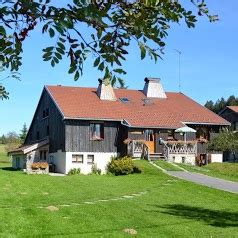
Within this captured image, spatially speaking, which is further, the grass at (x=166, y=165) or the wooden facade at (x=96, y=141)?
the wooden facade at (x=96, y=141)

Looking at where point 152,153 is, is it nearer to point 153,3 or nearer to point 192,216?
point 192,216

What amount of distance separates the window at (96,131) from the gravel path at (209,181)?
966 cm

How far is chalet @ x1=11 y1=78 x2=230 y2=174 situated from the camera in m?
40.5

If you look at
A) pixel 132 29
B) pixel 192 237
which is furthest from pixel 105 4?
pixel 192 237

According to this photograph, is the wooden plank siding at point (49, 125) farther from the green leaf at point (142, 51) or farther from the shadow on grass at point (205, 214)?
the green leaf at point (142, 51)

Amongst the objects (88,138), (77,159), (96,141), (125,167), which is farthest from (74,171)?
(125,167)

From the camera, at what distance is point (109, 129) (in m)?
41.7

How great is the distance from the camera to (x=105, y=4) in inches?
162

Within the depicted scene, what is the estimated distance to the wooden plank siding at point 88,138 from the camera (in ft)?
132

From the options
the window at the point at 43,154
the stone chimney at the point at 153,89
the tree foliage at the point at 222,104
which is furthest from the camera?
the tree foliage at the point at 222,104

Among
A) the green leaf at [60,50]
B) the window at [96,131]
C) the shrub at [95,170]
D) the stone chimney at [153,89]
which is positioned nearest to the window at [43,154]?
the window at [96,131]

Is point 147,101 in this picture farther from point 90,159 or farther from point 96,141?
point 90,159

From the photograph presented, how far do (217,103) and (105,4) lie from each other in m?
97.7

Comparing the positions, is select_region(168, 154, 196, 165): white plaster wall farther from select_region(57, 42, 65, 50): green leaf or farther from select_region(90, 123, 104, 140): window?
select_region(57, 42, 65, 50): green leaf
